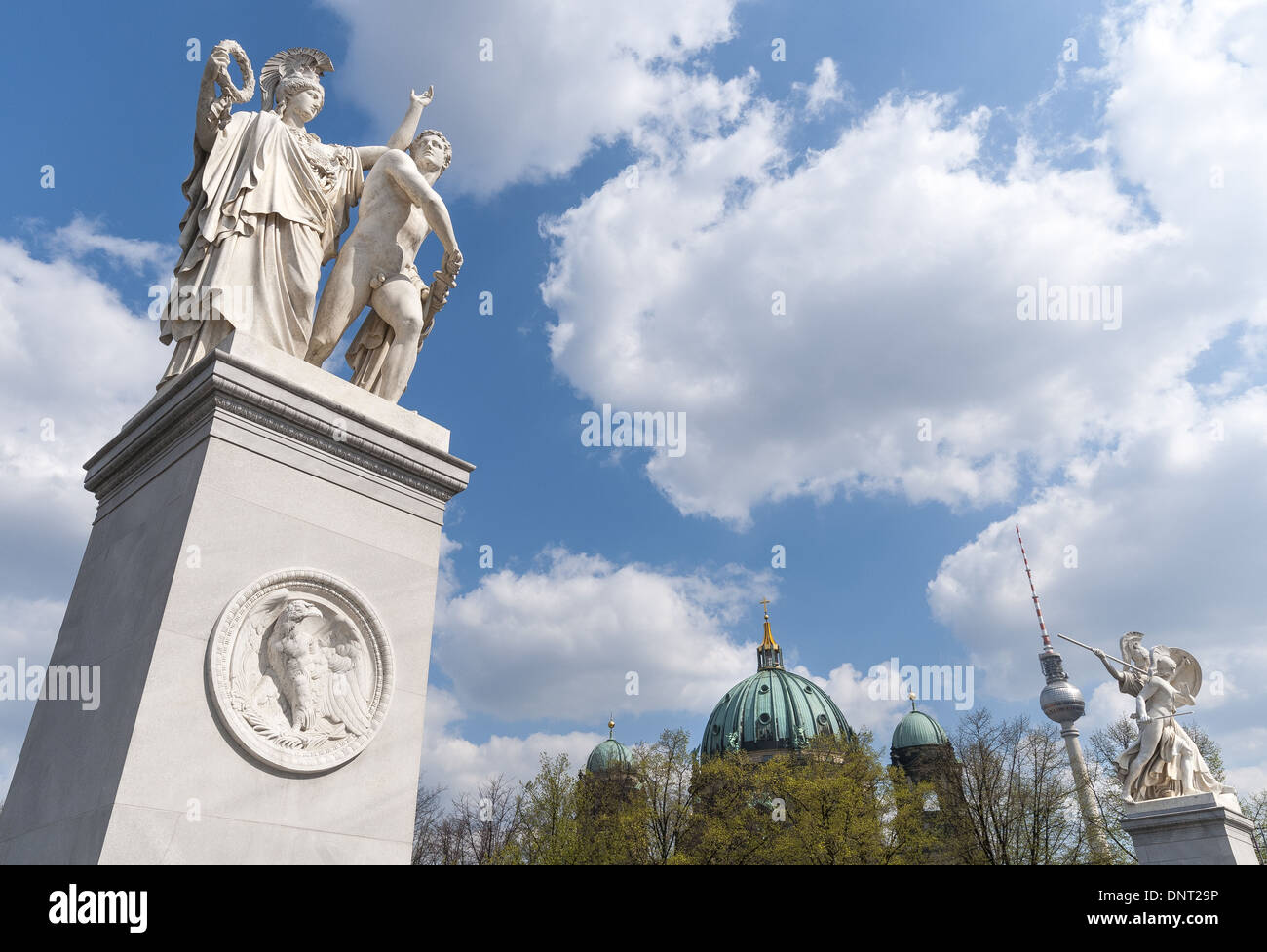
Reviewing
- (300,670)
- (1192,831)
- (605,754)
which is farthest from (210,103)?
(605,754)

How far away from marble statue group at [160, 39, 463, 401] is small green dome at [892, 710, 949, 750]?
10067 cm

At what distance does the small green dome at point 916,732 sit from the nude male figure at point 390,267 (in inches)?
3962

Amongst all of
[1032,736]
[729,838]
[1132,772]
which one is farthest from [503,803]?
[1132,772]

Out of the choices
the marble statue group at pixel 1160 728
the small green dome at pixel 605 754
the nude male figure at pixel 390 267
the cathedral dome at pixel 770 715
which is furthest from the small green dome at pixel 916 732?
the nude male figure at pixel 390 267

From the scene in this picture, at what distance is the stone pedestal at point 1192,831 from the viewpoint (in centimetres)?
1695

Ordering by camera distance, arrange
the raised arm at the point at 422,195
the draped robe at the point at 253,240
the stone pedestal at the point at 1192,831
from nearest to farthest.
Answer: the draped robe at the point at 253,240
the raised arm at the point at 422,195
the stone pedestal at the point at 1192,831

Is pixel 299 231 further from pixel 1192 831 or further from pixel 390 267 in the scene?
pixel 1192 831

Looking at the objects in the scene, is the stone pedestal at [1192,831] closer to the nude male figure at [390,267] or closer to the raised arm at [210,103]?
the nude male figure at [390,267]

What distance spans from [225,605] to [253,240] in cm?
340

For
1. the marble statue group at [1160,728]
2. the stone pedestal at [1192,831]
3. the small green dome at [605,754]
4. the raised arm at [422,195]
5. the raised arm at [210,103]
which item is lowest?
the stone pedestal at [1192,831]

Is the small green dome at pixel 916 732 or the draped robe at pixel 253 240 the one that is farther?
the small green dome at pixel 916 732

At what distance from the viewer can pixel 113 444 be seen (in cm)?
698
